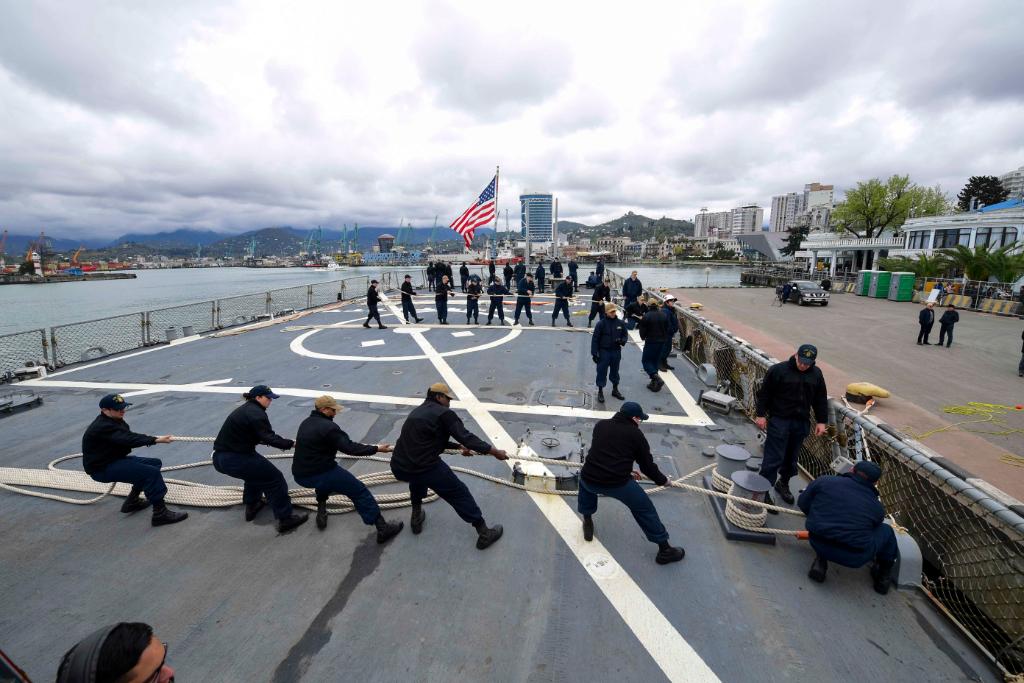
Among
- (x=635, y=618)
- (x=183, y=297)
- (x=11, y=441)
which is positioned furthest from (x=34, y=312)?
(x=635, y=618)

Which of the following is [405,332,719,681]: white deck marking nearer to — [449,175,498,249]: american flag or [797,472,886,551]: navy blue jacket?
[797,472,886,551]: navy blue jacket

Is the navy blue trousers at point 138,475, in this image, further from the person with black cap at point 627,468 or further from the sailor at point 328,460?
the person with black cap at point 627,468

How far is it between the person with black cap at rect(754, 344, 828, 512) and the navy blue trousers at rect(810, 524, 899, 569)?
1.21 m

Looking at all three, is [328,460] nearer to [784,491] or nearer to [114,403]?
[114,403]

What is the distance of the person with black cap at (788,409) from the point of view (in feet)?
16.3

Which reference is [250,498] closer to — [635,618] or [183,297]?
[635,618]

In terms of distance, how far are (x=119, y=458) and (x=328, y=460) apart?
2.27 metres

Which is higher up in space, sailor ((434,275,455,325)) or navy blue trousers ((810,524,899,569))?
sailor ((434,275,455,325))

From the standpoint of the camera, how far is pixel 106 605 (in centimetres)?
352

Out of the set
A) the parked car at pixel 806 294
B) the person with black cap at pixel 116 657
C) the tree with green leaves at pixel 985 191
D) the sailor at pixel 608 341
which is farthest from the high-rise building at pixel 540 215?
the person with black cap at pixel 116 657

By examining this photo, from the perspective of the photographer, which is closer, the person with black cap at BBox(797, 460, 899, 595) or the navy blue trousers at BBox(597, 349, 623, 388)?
the person with black cap at BBox(797, 460, 899, 595)

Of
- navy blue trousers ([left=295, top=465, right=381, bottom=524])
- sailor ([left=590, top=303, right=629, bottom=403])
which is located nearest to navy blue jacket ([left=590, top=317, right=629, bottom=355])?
sailor ([left=590, top=303, right=629, bottom=403])

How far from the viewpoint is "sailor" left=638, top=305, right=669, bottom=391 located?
8.54 meters

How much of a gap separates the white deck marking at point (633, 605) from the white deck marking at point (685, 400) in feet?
11.6
